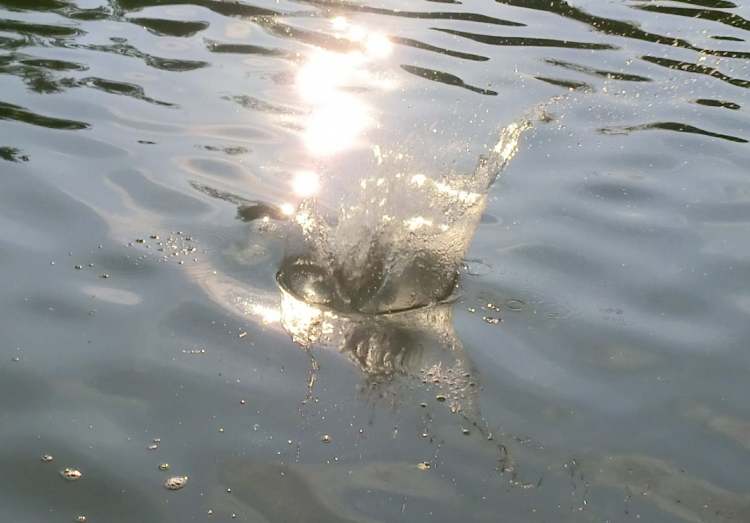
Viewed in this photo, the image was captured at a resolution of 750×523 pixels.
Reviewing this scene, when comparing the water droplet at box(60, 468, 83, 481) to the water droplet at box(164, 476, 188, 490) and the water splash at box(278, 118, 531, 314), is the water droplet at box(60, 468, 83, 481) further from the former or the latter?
the water splash at box(278, 118, 531, 314)

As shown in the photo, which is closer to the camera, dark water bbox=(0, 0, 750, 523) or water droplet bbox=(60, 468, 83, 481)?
water droplet bbox=(60, 468, 83, 481)

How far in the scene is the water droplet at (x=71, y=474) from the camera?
121 inches

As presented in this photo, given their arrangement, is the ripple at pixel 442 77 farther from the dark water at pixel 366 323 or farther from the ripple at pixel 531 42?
the ripple at pixel 531 42

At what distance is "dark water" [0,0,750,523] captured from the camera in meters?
3.18

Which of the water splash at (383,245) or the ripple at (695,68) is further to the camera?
the ripple at (695,68)

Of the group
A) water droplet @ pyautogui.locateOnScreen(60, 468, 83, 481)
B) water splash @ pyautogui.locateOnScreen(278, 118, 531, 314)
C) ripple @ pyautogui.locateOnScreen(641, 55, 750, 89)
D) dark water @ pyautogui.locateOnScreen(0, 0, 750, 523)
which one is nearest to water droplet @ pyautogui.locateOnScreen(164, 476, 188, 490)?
dark water @ pyautogui.locateOnScreen(0, 0, 750, 523)

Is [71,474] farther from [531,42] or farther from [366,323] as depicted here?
[531,42]

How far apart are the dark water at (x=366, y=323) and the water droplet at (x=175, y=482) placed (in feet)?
0.08

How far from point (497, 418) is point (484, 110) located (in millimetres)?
3156

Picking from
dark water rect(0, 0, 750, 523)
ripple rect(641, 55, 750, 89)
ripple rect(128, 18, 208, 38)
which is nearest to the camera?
dark water rect(0, 0, 750, 523)

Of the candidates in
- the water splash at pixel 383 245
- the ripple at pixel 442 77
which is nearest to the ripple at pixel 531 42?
the ripple at pixel 442 77

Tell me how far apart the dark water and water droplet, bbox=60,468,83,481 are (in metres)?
0.04

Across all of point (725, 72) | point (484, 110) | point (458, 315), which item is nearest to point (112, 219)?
point (458, 315)

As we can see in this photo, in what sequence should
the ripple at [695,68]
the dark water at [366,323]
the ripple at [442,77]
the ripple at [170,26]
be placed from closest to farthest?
the dark water at [366,323]
the ripple at [442,77]
the ripple at [695,68]
the ripple at [170,26]
